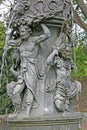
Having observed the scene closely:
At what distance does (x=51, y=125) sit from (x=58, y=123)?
0.35ft

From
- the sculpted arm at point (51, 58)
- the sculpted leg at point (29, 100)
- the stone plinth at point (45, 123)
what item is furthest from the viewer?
the sculpted arm at point (51, 58)

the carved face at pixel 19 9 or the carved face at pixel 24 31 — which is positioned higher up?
the carved face at pixel 19 9

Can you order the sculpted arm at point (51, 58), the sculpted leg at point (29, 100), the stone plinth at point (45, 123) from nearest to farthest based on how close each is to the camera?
the stone plinth at point (45, 123) → the sculpted leg at point (29, 100) → the sculpted arm at point (51, 58)

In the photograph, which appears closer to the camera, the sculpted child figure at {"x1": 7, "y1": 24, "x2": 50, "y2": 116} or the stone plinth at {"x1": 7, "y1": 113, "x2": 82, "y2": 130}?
the stone plinth at {"x1": 7, "y1": 113, "x2": 82, "y2": 130}

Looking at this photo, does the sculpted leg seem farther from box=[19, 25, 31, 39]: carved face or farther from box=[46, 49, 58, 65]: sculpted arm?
box=[19, 25, 31, 39]: carved face

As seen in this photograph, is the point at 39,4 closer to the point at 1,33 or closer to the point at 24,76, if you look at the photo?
the point at 24,76

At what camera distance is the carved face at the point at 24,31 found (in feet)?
20.1

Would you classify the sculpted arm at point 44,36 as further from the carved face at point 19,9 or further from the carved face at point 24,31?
→ the carved face at point 19,9

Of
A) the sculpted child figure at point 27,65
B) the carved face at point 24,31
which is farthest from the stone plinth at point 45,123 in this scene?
the carved face at point 24,31

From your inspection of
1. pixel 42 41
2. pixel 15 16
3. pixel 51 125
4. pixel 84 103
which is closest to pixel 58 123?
pixel 51 125

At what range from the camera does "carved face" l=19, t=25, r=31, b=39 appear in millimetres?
6113

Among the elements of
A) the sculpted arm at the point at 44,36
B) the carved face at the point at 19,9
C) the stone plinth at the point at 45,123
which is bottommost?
the stone plinth at the point at 45,123

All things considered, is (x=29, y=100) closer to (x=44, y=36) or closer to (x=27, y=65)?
(x=27, y=65)

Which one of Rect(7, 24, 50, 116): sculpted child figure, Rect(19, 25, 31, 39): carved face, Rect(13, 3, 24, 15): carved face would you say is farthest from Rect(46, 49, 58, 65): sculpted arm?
Rect(13, 3, 24, 15): carved face
